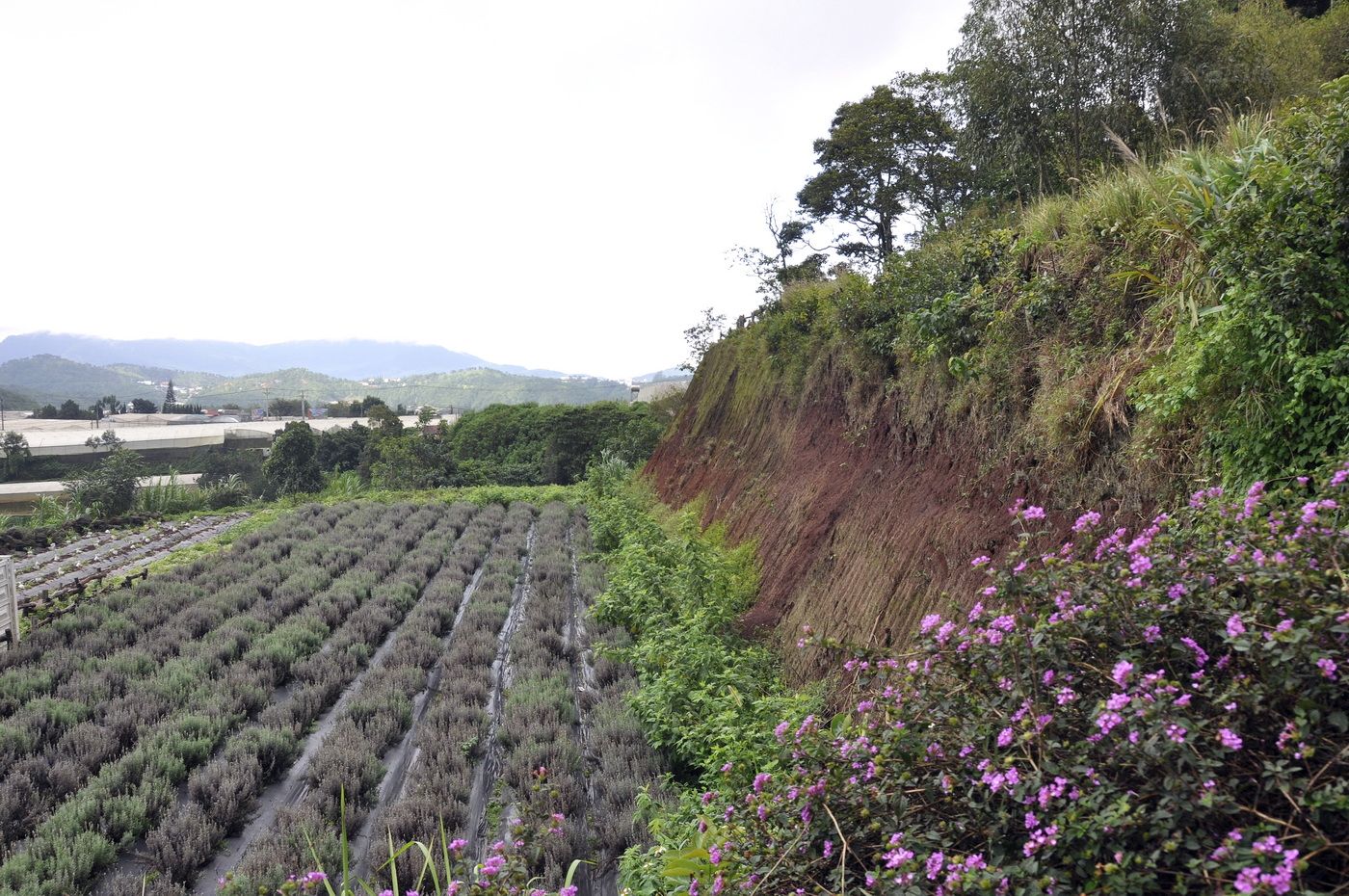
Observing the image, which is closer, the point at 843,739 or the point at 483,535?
the point at 843,739

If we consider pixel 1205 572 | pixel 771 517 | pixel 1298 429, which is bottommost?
pixel 771 517

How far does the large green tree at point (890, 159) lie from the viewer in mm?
16547

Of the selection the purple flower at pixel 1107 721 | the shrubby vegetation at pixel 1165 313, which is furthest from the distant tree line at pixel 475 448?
the purple flower at pixel 1107 721

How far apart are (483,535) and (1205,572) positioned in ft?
36.2

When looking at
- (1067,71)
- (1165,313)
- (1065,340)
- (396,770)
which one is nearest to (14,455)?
(396,770)

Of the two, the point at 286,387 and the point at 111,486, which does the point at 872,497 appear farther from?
the point at 286,387

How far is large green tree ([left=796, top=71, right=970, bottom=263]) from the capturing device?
1655 centimetres

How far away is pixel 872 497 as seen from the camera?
527 cm

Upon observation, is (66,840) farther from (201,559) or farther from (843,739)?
(201,559)

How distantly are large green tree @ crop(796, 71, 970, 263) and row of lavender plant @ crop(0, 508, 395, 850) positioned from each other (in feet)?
50.2

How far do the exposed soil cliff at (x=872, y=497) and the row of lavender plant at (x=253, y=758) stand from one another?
10.7ft

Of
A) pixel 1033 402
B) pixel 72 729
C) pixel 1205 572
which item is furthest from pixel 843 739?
pixel 72 729

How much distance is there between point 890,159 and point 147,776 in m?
17.7

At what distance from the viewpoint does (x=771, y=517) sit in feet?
22.7
